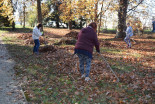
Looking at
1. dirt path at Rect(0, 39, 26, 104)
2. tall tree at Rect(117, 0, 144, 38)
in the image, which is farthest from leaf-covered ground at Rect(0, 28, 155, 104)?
tall tree at Rect(117, 0, 144, 38)

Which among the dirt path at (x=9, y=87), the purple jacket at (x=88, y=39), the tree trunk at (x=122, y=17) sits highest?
the tree trunk at (x=122, y=17)

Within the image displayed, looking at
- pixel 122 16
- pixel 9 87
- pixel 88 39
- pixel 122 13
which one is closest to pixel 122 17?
pixel 122 16

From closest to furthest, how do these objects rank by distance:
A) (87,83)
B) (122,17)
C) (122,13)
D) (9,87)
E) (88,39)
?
(88,39)
(9,87)
(87,83)
(122,13)
(122,17)

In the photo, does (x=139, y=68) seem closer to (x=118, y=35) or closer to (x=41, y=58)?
(x=41, y=58)

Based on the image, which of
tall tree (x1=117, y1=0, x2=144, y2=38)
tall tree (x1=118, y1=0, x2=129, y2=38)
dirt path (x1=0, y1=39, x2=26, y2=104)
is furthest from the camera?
tall tree (x1=118, y1=0, x2=129, y2=38)

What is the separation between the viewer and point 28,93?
17.3 ft

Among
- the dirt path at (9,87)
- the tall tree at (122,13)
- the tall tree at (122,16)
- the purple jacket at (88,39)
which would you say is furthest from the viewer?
the tall tree at (122,16)

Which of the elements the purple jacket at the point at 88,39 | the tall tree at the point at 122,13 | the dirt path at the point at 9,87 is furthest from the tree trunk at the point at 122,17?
the dirt path at the point at 9,87

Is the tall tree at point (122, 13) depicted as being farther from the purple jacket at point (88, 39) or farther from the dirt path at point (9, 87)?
the dirt path at point (9, 87)

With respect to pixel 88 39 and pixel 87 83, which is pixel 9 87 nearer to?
pixel 87 83

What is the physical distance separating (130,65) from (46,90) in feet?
14.3

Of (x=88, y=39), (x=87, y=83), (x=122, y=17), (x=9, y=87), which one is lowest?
(x=9, y=87)

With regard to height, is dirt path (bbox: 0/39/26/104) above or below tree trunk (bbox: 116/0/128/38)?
below

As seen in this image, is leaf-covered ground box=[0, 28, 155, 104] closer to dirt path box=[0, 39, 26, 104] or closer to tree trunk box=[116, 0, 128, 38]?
dirt path box=[0, 39, 26, 104]
